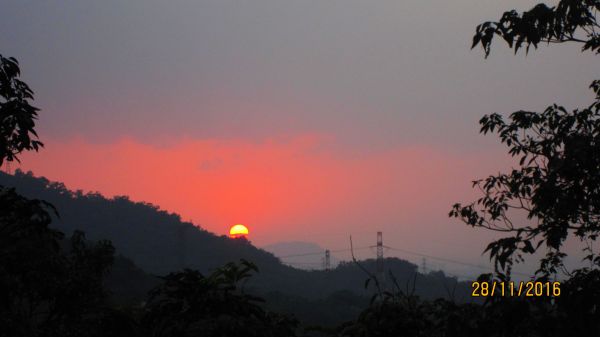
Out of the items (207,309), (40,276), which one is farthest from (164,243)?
(207,309)

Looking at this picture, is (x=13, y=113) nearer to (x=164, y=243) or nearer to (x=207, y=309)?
(x=207, y=309)

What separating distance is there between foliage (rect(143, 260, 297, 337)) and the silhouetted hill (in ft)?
335

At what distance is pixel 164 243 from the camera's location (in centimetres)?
12312

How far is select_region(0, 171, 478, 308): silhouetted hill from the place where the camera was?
113312 mm

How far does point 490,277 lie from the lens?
20.0 feet

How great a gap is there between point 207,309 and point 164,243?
4758 inches

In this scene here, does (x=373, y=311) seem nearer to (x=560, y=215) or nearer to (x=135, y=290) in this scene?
(x=560, y=215)

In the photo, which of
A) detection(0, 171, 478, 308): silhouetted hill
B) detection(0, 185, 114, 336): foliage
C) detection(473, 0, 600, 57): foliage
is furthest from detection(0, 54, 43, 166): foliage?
detection(0, 171, 478, 308): silhouetted hill

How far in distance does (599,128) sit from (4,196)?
21.3ft
